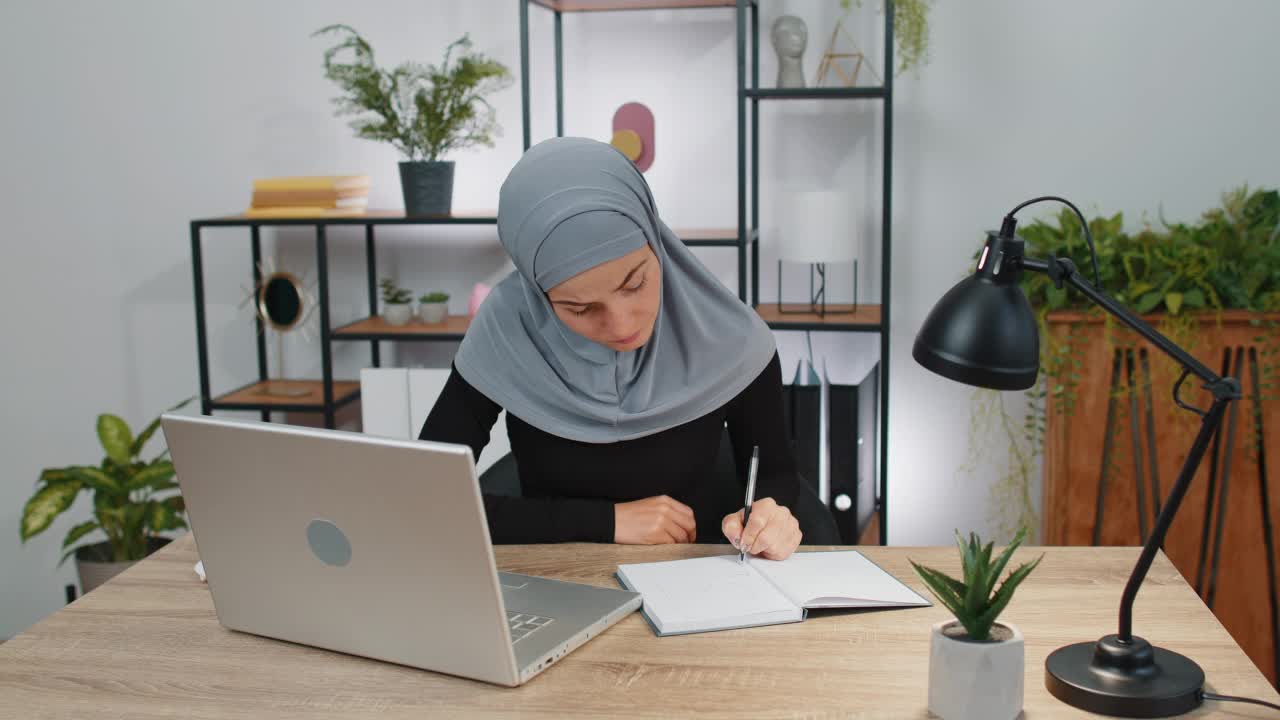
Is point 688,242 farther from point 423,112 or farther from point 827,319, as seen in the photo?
point 423,112

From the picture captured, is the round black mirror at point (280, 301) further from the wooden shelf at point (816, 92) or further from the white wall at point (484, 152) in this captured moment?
the wooden shelf at point (816, 92)

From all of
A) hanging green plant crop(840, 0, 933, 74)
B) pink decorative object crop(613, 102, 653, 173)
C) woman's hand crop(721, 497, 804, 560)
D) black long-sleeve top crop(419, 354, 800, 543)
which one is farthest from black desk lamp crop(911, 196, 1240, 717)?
pink decorative object crop(613, 102, 653, 173)

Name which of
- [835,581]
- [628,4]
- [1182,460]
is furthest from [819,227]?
[835,581]

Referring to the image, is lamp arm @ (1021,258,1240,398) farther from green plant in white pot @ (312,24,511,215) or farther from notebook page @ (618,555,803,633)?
green plant in white pot @ (312,24,511,215)

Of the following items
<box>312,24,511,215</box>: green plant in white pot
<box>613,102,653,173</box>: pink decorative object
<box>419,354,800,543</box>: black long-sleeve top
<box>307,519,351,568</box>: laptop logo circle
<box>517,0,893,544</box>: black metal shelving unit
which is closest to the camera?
→ <box>307,519,351,568</box>: laptop logo circle

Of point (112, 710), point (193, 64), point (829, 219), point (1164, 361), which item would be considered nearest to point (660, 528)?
point (112, 710)

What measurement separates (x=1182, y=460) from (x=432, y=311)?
5.98ft

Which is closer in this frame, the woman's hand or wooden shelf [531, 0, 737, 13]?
the woman's hand

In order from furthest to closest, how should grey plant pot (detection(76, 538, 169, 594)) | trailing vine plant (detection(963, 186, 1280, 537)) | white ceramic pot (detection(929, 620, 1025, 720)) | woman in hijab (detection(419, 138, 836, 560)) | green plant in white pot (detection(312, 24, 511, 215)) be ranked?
grey plant pot (detection(76, 538, 169, 594))
green plant in white pot (detection(312, 24, 511, 215))
trailing vine plant (detection(963, 186, 1280, 537))
woman in hijab (detection(419, 138, 836, 560))
white ceramic pot (detection(929, 620, 1025, 720))

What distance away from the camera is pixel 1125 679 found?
1071 millimetres

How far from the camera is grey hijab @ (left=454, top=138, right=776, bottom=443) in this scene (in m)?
1.70

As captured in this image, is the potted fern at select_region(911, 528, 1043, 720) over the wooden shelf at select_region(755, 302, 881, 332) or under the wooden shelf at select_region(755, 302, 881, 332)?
under

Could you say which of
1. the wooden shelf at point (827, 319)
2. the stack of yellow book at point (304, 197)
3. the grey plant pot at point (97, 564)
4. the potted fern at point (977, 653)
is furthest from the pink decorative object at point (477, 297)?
the potted fern at point (977, 653)

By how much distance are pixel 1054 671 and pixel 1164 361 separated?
1.69m
